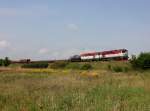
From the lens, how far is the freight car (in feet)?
223

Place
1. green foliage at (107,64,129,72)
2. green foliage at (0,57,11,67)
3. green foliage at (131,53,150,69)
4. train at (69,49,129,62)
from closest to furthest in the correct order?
green foliage at (107,64,129,72), green foliage at (131,53,150,69), train at (69,49,129,62), green foliage at (0,57,11,67)

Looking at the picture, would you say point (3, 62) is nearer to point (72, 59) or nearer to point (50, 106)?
point (72, 59)

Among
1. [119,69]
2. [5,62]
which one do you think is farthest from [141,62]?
[5,62]

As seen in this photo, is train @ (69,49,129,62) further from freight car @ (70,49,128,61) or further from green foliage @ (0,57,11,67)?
green foliage @ (0,57,11,67)

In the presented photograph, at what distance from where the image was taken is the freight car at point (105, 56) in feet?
223

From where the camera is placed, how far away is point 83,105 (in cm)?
775

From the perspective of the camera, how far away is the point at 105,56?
2844 inches

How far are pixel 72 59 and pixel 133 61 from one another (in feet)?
81.8

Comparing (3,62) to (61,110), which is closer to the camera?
(61,110)

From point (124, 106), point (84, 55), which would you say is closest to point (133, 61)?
point (84, 55)

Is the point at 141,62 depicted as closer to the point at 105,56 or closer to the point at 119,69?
the point at 119,69

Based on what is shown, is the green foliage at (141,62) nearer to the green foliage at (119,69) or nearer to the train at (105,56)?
the green foliage at (119,69)

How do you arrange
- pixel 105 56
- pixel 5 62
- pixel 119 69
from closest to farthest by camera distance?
1. pixel 119 69
2. pixel 105 56
3. pixel 5 62

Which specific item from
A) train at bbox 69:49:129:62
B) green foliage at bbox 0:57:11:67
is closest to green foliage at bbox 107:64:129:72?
train at bbox 69:49:129:62
